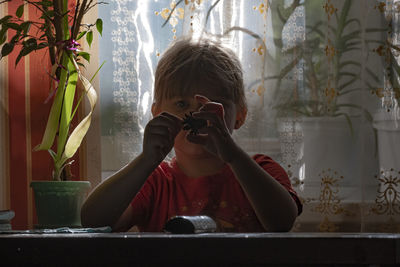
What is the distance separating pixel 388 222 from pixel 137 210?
29.0 inches

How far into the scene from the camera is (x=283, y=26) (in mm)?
1696

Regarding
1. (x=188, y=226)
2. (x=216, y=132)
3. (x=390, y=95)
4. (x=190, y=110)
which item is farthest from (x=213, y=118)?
(x=390, y=95)

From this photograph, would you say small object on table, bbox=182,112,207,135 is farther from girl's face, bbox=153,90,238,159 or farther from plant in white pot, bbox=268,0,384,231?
plant in white pot, bbox=268,0,384,231

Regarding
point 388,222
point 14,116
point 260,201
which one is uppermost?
point 14,116

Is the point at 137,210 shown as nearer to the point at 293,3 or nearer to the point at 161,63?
the point at 161,63

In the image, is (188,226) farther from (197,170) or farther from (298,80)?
(298,80)

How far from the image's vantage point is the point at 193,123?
1162mm

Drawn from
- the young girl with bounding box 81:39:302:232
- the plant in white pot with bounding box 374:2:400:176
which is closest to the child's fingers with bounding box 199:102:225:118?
the young girl with bounding box 81:39:302:232

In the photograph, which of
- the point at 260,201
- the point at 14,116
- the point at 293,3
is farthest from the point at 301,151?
the point at 14,116

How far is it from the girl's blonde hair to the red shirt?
0.18 meters
